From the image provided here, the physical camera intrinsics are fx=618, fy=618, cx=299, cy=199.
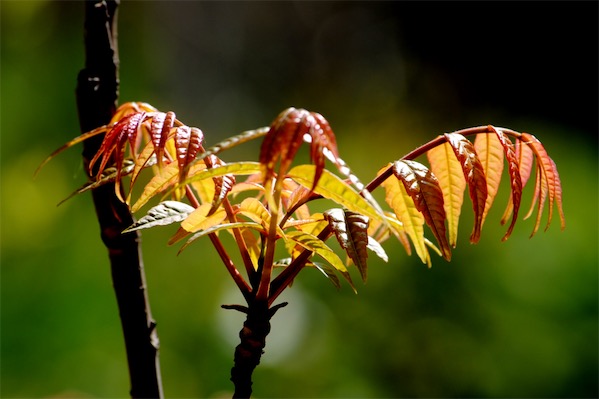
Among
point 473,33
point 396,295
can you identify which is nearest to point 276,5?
point 473,33

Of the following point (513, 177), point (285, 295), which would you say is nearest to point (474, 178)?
point (513, 177)

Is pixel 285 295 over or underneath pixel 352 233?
underneath

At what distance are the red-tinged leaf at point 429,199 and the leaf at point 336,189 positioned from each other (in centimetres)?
5

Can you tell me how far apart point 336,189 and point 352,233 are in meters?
0.05

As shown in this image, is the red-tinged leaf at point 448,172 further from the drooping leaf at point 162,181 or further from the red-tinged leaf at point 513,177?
the drooping leaf at point 162,181

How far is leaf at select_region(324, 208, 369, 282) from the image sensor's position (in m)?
0.48

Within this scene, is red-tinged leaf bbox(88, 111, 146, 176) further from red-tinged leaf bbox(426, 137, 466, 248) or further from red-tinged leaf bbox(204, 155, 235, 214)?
red-tinged leaf bbox(426, 137, 466, 248)

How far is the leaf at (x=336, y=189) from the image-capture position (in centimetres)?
44

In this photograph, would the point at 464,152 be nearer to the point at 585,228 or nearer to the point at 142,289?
the point at 142,289

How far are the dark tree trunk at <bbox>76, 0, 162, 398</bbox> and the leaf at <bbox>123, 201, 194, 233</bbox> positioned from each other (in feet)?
0.37

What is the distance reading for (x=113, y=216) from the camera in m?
0.66

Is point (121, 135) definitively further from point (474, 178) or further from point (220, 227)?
point (474, 178)

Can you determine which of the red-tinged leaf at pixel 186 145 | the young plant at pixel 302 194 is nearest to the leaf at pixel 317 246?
the young plant at pixel 302 194

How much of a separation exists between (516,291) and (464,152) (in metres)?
1.51
